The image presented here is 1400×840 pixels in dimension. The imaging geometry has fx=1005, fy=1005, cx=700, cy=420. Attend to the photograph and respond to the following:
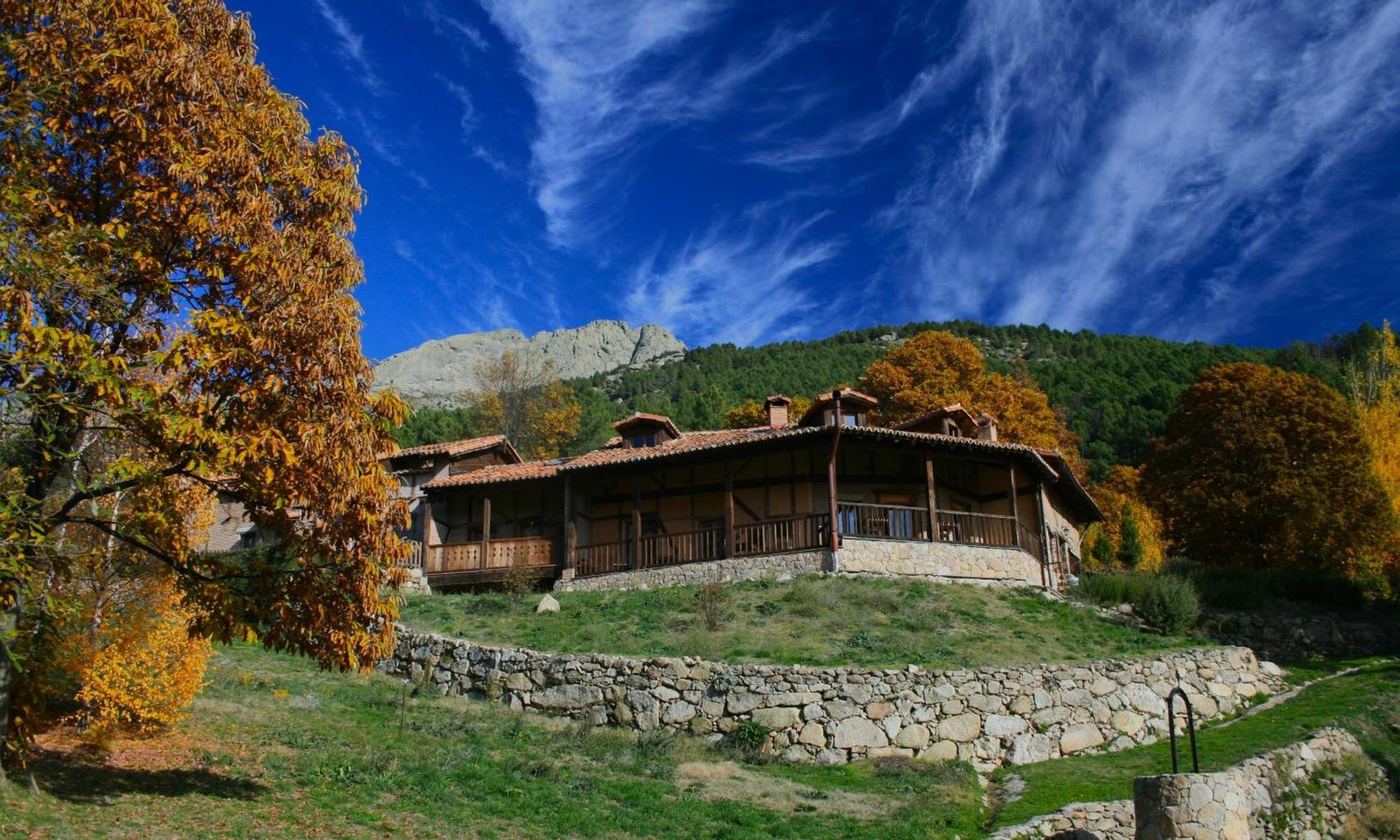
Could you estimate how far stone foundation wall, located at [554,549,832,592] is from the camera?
26016 mm

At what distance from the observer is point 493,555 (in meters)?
29.8

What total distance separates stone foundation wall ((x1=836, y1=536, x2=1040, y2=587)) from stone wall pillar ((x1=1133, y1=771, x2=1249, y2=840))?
41.9 ft

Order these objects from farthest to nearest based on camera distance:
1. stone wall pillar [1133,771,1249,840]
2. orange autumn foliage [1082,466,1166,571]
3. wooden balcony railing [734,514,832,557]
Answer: orange autumn foliage [1082,466,1166,571] → wooden balcony railing [734,514,832,557] → stone wall pillar [1133,771,1249,840]

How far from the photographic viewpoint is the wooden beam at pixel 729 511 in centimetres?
2712

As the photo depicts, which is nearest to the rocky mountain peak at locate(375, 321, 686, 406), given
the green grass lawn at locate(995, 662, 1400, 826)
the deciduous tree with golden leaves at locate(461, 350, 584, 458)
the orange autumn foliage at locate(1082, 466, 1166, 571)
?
the deciduous tree with golden leaves at locate(461, 350, 584, 458)

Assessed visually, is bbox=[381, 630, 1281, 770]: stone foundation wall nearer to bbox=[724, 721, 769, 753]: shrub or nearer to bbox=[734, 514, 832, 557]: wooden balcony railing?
bbox=[724, 721, 769, 753]: shrub

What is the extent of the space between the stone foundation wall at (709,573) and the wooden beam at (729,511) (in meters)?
0.37

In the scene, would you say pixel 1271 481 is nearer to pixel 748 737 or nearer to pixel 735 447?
pixel 735 447

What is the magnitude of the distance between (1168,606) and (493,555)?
59.8 ft

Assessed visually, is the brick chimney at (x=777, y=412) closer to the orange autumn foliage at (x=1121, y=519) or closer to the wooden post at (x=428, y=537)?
the wooden post at (x=428, y=537)

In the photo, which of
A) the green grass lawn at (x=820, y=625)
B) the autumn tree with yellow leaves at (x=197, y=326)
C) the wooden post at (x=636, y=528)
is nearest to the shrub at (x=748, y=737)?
the green grass lawn at (x=820, y=625)

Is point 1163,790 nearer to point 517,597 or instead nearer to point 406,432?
point 517,597

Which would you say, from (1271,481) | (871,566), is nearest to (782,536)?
(871,566)

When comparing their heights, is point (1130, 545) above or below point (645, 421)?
below
